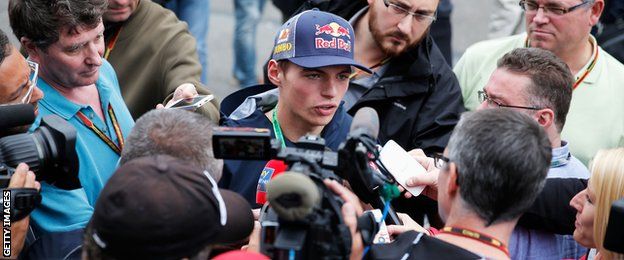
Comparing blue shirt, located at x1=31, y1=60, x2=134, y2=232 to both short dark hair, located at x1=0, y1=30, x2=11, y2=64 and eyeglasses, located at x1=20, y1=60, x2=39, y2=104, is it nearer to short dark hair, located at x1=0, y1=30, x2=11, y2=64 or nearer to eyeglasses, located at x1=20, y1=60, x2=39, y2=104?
eyeglasses, located at x1=20, y1=60, x2=39, y2=104

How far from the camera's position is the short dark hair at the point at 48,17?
12.5 feet

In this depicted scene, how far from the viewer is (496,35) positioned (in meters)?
7.67

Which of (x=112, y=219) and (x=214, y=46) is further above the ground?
(x=112, y=219)

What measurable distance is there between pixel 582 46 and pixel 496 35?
108 inches

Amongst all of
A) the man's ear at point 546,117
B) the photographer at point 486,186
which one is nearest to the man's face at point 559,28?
the man's ear at point 546,117

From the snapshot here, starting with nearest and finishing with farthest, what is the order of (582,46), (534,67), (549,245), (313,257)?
(313,257) < (549,245) < (534,67) < (582,46)

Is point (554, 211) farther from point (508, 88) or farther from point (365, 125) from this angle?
point (365, 125)

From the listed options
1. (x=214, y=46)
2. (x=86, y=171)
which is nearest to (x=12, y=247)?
(x=86, y=171)

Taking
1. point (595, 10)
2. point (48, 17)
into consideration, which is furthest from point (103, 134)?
point (595, 10)

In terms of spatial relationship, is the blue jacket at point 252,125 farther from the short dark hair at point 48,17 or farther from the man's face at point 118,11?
the man's face at point 118,11

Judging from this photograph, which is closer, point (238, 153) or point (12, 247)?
point (238, 153)

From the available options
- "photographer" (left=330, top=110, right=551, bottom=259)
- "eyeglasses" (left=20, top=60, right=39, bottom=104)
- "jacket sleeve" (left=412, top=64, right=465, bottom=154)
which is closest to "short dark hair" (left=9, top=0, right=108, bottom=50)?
"eyeglasses" (left=20, top=60, right=39, bottom=104)

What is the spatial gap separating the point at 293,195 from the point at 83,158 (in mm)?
Result: 1638

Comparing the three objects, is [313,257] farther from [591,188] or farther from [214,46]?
[214,46]
